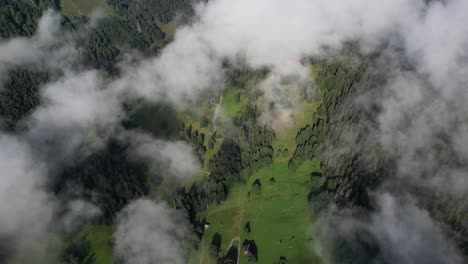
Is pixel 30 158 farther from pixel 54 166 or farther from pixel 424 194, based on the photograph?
pixel 424 194

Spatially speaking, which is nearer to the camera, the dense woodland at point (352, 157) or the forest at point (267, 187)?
the dense woodland at point (352, 157)

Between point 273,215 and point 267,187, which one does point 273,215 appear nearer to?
point 273,215

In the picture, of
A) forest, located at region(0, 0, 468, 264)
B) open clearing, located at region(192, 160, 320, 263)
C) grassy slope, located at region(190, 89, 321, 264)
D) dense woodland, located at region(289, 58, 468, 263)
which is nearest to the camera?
dense woodland, located at region(289, 58, 468, 263)

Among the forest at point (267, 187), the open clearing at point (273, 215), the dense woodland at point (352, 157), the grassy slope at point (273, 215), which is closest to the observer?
the dense woodland at point (352, 157)

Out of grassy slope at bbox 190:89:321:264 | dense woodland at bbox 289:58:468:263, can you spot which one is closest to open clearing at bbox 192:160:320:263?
grassy slope at bbox 190:89:321:264

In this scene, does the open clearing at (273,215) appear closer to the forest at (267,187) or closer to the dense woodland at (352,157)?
the forest at (267,187)

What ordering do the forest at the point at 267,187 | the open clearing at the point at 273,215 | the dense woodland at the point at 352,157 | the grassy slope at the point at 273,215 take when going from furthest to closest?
the open clearing at the point at 273,215, the grassy slope at the point at 273,215, the forest at the point at 267,187, the dense woodland at the point at 352,157

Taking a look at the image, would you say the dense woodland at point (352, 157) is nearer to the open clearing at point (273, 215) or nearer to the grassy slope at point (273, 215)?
the grassy slope at point (273, 215)

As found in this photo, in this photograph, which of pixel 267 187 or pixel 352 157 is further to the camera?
pixel 267 187

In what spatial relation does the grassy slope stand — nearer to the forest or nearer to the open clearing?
the open clearing

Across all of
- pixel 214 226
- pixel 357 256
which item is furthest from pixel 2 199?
pixel 357 256

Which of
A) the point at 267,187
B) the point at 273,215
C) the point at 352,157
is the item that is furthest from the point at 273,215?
the point at 352,157

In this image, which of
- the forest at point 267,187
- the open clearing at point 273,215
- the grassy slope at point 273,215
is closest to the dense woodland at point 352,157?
the forest at point 267,187
